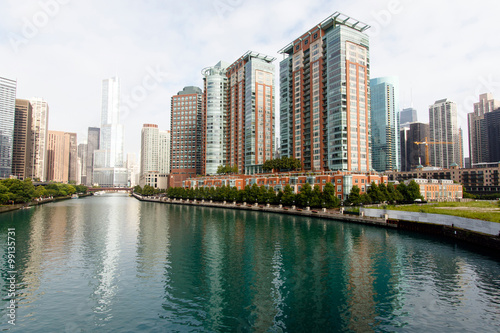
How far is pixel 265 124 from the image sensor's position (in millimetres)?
185000

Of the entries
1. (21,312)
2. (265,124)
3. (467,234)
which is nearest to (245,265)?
(21,312)

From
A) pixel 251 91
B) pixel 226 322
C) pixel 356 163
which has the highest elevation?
pixel 251 91

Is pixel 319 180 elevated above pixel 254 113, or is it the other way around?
pixel 254 113

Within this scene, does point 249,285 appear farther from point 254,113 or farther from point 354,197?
point 254,113

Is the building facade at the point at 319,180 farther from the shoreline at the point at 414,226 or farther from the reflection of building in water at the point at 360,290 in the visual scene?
the reflection of building in water at the point at 360,290

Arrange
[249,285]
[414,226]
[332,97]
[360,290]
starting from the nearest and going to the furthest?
[360,290] < [249,285] < [414,226] < [332,97]

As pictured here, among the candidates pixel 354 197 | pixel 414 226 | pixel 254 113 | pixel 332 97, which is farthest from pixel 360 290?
pixel 254 113

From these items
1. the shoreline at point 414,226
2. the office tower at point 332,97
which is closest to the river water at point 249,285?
the shoreline at point 414,226

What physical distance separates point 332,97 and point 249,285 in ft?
355

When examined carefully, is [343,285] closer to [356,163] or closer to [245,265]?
[245,265]

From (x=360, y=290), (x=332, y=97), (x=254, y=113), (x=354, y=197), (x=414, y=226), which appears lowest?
(x=360, y=290)

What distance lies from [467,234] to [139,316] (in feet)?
194

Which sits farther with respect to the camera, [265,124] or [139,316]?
[265,124]

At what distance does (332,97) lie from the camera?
12700 centimetres
